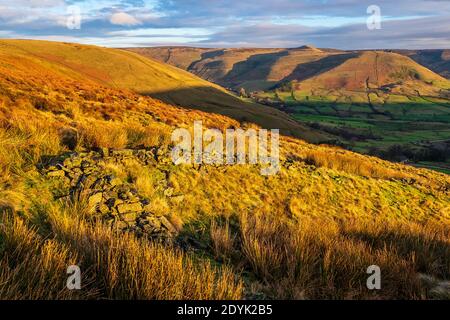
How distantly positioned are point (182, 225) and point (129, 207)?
1230mm

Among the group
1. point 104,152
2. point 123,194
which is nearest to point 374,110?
point 104,152

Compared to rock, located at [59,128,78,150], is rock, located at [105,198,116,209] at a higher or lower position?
lower

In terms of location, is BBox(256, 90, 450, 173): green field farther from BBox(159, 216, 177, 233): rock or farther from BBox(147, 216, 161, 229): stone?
BBox(147, 216, 161, 229): stone

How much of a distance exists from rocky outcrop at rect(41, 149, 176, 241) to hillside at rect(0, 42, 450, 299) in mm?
31

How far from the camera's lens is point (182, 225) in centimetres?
856

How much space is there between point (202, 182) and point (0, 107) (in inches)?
303

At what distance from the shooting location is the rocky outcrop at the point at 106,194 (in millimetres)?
7508

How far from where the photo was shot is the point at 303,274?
5180 millimetres

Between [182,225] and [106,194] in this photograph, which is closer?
[106,194]

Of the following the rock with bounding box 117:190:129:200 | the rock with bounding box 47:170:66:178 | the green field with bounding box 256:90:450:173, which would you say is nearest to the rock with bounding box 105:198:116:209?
the rock with bounding box 117:190:129:200

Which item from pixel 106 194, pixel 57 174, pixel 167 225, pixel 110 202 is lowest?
pixel 167 225

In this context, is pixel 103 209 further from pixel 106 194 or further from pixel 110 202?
pixel 106 194

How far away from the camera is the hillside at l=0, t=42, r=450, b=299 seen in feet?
14.2
